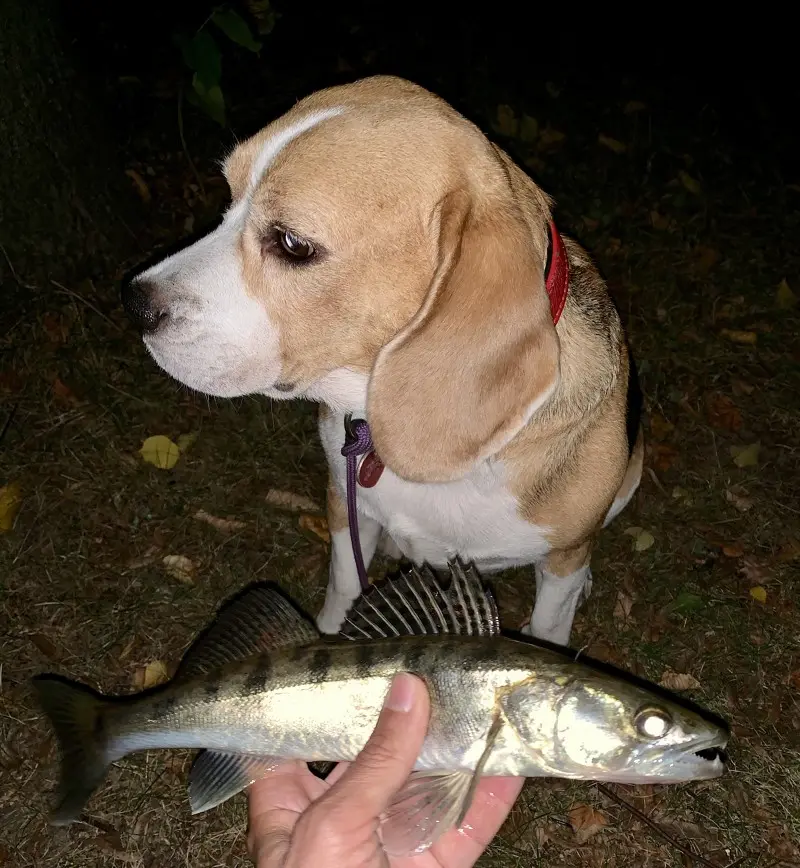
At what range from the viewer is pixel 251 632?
242cm

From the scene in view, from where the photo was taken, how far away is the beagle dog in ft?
7.09

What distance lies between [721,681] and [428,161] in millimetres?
2714

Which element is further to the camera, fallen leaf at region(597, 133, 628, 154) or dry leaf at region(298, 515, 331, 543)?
fallen leaf at region(597, 133, 628, 154)

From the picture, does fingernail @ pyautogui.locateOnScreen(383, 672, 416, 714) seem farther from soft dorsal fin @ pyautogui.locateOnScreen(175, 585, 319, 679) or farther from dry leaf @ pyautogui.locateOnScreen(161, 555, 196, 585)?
dry leaf @ pyautogui.locateOnScreen(161, 555, 196, 585)

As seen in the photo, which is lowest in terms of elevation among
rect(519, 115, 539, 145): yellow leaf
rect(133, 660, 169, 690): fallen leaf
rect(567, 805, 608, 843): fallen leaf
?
rect(567, 805, 608, 843): fallen leaf

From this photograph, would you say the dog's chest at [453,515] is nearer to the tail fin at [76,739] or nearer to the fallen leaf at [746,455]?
the tail fin at [76,739]

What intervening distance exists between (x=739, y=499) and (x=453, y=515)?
2204mm

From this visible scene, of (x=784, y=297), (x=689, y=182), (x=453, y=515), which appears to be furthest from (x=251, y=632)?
(x=689, y=182)

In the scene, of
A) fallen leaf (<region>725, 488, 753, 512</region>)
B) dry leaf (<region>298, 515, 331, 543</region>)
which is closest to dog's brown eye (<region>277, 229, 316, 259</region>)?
dry leaf (<region>298, 515, 331, 543</region>)

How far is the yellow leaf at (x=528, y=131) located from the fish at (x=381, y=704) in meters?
4.55

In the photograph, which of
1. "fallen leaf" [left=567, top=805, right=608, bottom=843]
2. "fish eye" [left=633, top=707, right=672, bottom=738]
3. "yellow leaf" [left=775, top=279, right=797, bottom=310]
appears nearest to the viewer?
"fish eye" [left=633, top=707, right=672, bottom=738]

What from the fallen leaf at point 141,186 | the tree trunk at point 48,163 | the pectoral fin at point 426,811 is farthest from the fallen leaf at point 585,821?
the fallen leaf at point 141,186

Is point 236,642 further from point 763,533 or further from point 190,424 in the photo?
point 763,533

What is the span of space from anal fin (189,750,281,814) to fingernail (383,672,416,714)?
1.59ft
